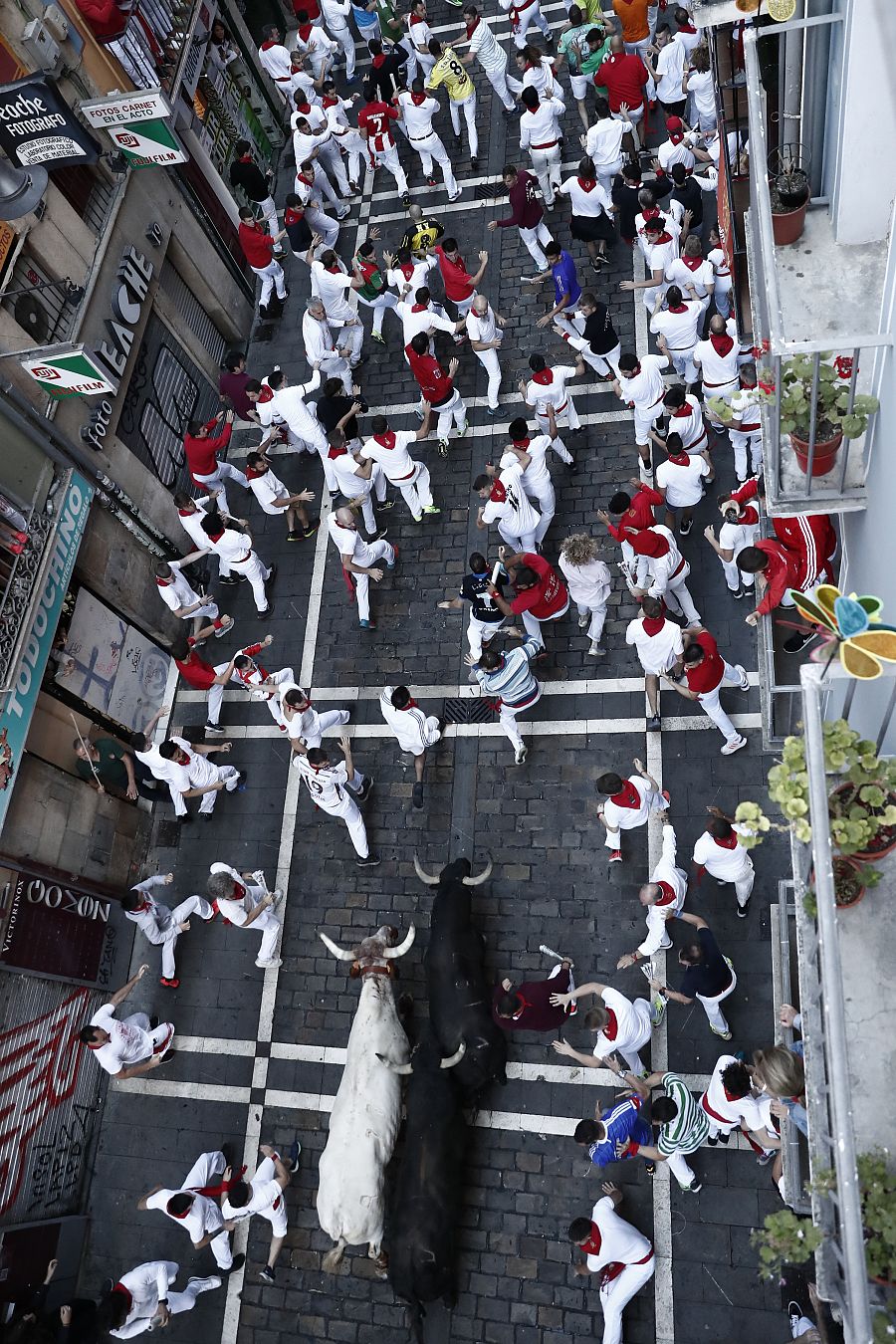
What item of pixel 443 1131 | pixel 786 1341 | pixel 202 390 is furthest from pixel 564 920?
pixel 202 390

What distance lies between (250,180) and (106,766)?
11.0 meters

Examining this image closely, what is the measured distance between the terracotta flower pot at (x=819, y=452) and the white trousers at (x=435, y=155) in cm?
1253

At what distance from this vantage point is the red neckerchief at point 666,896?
898 cm

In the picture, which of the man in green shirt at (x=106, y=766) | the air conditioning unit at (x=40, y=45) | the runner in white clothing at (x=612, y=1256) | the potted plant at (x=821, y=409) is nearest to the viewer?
the potted plant at (x=821, y=409)

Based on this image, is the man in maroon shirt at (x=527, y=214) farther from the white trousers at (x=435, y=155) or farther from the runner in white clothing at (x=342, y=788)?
the runner in white clothing at (x=342, y=788)

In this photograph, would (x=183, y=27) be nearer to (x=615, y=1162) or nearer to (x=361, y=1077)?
(x=361, y=1077)

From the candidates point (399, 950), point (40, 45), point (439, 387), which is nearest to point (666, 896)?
point (399, 950)

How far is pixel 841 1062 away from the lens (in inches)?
164

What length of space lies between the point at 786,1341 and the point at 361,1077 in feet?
15.0

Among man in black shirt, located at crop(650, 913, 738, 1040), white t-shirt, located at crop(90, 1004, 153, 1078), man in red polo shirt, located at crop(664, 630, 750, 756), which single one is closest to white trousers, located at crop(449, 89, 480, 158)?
man in red polo shirt, located at crop(664, 630, 750, 756)

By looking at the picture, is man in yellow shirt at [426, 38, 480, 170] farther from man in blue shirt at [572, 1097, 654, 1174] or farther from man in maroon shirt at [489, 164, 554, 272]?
man in blue shirt at [572, 1097, 654, 1174]

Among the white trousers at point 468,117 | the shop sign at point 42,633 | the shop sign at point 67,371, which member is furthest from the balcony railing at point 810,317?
the white trousers at point 468,117

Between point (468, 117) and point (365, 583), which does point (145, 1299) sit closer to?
point (365, 583)

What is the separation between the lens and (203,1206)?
9672mm
